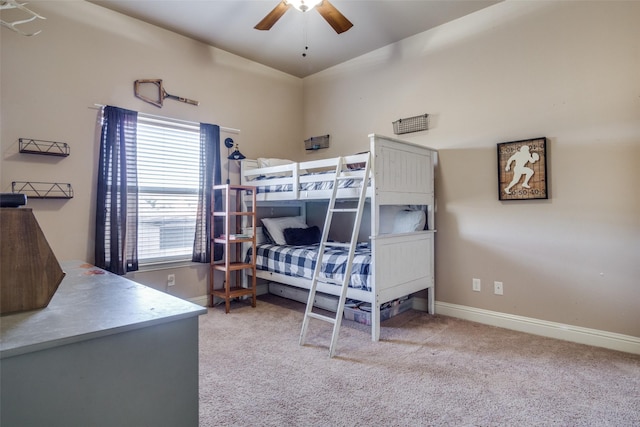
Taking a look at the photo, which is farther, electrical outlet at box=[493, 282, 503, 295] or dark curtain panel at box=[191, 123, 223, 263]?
dark curtain panel at box=[191, 123, 223, 263]

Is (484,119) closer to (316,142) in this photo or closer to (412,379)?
(316,142)

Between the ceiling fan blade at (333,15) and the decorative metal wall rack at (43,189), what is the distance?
2447mm

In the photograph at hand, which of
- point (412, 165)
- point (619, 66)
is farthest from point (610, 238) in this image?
point (412, 165)

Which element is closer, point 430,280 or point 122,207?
point 122,207

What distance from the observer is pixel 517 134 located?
2922mm

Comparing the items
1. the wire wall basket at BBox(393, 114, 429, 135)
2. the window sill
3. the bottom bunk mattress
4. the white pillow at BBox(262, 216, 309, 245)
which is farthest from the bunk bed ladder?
the window sill

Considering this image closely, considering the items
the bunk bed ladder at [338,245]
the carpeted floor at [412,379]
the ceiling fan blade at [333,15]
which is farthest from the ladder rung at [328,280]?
the ceiling fan blade at [333,15]

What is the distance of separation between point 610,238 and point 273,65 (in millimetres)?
3833

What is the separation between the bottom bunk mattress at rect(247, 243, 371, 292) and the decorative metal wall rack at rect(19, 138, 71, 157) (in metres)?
1.92

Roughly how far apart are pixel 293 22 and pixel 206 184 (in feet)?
6.05

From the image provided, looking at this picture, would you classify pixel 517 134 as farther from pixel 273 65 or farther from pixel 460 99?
Answer: pixel 273 65

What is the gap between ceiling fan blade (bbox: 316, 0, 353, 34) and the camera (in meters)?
2.31

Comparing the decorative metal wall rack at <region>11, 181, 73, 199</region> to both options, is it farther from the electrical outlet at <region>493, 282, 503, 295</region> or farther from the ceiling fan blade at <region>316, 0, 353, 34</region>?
the electrical outlet at <region>493, 282, 503, 295</region>

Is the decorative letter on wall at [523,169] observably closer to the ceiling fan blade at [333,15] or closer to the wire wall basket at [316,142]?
the ceiling fan blade at [333,15]
